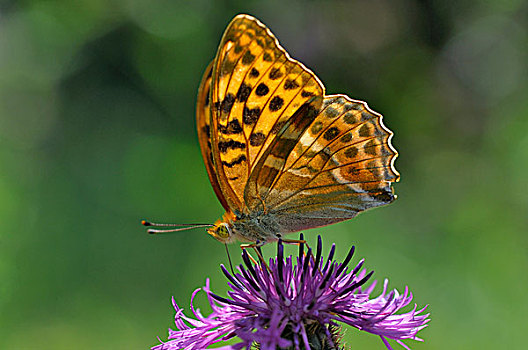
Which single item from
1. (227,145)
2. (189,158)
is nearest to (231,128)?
(227,145)

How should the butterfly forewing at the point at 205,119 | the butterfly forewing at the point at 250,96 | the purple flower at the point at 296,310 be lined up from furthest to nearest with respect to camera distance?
the butterfly forewing at the point at 205,119, the butterfly forewing at the point at 250,96, the purple flower at the point at 296,310

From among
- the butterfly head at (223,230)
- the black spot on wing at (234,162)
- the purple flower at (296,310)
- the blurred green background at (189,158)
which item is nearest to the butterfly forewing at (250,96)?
the black spot on wing at (234,162)

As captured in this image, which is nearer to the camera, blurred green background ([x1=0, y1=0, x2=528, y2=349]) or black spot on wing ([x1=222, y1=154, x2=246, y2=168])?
black spot on wing ([x1=222, y1=154, x2=246, y2=168])

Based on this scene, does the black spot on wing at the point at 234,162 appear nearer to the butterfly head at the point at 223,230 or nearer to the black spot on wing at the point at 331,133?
the butterfly head at the point at 223,230

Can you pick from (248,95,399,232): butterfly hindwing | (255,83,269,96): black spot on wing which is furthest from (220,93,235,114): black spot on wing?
(248,95,399,232): butterfly hindwing

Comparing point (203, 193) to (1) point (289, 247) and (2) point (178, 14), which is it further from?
(2) point (178, 14)

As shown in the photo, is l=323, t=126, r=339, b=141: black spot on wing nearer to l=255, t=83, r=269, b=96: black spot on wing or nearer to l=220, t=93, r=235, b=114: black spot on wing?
l=255, t=83, r=269, b=96: black spot on wing

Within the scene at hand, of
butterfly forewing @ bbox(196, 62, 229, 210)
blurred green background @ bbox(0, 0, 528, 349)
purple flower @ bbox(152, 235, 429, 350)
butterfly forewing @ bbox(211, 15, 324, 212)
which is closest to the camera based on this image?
purple flower @ bbox(152, 235, 429, 350)
